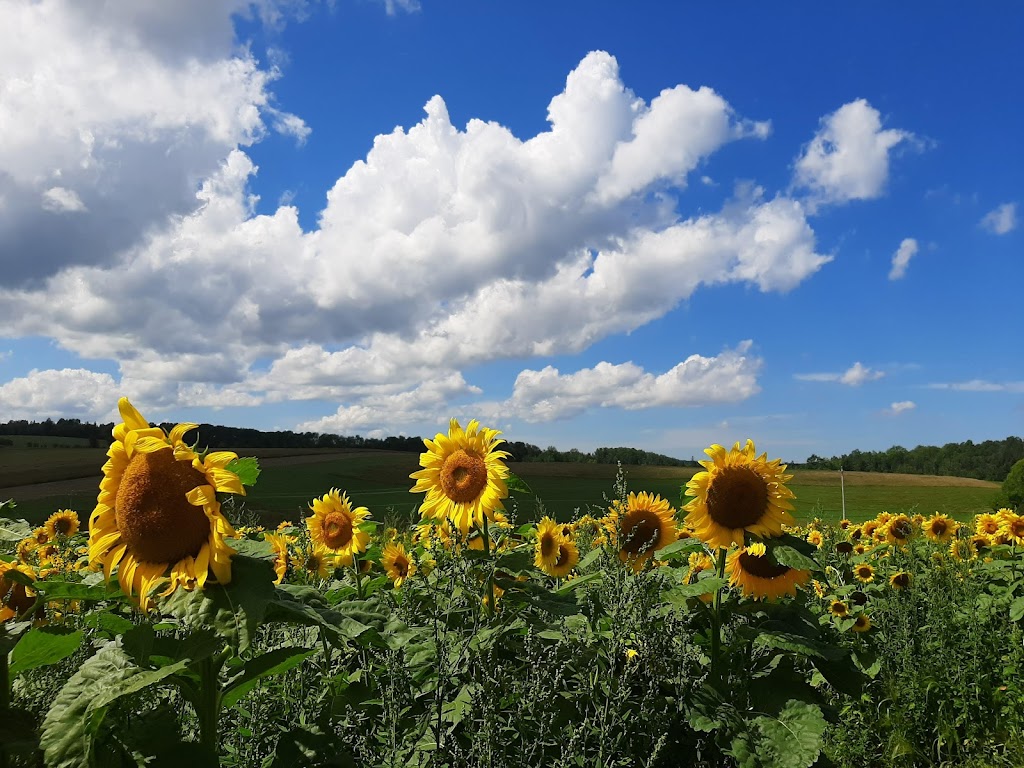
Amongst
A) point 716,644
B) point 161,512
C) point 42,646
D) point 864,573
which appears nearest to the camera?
point 161,512

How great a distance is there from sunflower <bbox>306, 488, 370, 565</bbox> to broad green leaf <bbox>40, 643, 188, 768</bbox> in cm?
319

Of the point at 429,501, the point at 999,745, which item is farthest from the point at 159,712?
the point at 999,745

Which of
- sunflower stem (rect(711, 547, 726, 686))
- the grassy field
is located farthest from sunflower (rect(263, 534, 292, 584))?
the grassy field

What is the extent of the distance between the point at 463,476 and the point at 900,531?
687cm

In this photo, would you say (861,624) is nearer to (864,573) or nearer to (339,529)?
(864,573)

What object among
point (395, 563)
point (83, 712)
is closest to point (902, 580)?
point (395, 563)

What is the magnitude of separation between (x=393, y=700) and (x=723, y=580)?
7.09 feet

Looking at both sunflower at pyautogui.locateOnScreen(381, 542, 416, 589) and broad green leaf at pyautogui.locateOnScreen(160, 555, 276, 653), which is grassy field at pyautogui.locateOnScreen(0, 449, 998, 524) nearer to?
sunflower at pyautogui.locateOnScreen(381, 542, 416, 589)

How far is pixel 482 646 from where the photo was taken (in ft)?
9.66

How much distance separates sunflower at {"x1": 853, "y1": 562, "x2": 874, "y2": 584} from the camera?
830 cm

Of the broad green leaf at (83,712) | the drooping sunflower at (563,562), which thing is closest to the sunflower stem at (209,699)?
the broad green leaf at (83,712)

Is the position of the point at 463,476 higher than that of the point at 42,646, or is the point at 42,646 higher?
the point at 463,476

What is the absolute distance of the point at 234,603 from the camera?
2.31m

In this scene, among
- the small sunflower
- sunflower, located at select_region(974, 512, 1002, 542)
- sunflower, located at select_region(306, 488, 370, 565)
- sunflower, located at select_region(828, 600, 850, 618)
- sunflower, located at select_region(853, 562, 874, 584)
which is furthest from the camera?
sunflower, located at select_region(974, 512, 1002, 542)
